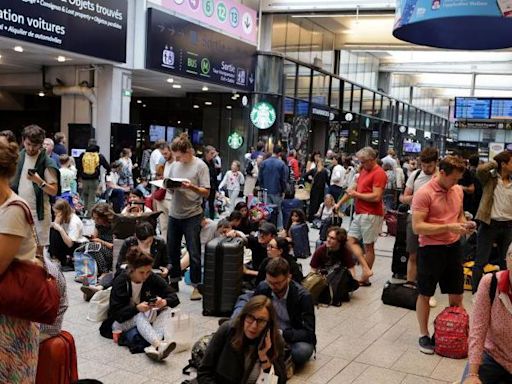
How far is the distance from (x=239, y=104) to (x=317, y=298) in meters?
13.4

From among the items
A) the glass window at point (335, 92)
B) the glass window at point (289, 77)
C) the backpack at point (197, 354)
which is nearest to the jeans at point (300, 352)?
the backpack at point (197, 354)

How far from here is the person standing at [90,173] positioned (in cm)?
1180

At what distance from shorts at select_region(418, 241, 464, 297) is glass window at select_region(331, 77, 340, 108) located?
62.4 ft

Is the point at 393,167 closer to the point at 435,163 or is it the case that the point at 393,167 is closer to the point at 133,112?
the point at 435,163

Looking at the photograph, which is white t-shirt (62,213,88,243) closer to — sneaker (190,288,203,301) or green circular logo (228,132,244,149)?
sneaker (190,288,203,301)

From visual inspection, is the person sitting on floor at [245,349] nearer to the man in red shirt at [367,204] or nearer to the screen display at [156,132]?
the man in red shirt at [367,204]

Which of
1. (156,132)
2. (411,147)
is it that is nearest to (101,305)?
(156,132)

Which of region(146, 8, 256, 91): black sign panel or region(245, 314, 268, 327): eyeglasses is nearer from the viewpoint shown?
region(245, 314, 268, 327): eyeglasses

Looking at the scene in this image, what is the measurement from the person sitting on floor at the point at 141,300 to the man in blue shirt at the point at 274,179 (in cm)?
613

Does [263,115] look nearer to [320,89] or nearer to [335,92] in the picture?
[320,89]

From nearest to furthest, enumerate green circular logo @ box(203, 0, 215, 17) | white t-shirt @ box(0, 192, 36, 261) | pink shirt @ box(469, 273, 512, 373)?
white t-shirt @ box(0, 192, 36, 261)
pink shirt @ box(469, 273, 512, 373)
green circular logo @ box(203, 0, 215, 17)

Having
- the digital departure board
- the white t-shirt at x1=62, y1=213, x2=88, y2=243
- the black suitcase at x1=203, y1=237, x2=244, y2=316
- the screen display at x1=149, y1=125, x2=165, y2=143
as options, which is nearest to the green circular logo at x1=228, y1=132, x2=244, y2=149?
the screen display at x1=149, y1=125, x2=165, y2=143

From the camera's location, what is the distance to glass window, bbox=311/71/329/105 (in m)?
21.8

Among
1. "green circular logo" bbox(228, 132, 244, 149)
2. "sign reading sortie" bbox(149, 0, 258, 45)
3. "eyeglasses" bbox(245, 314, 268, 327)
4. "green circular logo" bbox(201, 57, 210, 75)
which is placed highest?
"sign reading sortie" bbox(149, 0, 258, 45)
